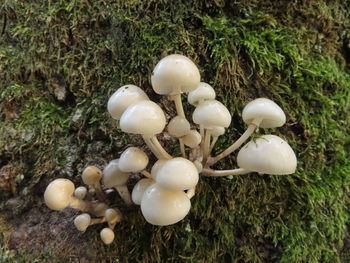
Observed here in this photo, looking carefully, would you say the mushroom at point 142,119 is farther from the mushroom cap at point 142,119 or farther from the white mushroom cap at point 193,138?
the white mushroom cap at point 193,138

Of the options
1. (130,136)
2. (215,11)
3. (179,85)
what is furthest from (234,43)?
(130,136)

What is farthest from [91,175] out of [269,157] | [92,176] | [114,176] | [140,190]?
[269,157]

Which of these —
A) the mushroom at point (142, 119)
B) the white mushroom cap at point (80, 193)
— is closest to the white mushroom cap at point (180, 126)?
the mushroom at point (142, 119)

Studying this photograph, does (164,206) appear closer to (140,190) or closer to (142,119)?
(140,190)

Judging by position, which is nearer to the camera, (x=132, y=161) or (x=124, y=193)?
(x=132, y=161)

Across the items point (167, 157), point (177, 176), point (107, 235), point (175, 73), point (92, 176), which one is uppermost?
point (175, 73)

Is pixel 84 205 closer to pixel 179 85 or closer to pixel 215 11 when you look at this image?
pixel 179 85

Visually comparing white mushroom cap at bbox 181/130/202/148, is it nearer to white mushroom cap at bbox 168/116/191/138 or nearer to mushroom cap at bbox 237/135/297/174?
white mushroom cap at bbox 168/116/191/138
